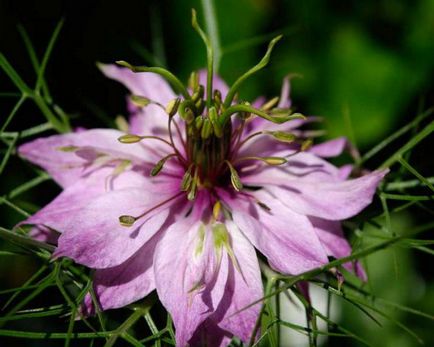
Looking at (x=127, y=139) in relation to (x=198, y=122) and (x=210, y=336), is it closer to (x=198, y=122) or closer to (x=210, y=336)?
(x=198, y=122)

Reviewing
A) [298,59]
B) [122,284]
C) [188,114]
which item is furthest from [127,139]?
[298,59]

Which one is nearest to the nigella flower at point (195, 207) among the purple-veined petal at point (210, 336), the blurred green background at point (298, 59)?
the purple-veined petal at point (210, 336)

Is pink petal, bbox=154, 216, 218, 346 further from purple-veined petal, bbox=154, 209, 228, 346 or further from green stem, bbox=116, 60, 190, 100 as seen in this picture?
green stem, bbox=116, 60, 190, 100

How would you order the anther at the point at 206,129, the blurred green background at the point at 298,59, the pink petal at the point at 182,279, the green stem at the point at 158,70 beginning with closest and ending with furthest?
the pink petal at the point at 182,279
the green stem at the point at 158,70
the anther at the point at 206,129
the blurred green background at the point at 298,59

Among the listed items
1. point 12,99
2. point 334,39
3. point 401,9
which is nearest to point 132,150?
point 12,99

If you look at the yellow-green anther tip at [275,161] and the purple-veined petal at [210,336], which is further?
the yellow-green anther tip at [275,161]

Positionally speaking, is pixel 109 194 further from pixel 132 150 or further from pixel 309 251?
pixel 309 251

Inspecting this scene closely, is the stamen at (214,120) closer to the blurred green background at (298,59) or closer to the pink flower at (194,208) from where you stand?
the pink flower at (194,208)
